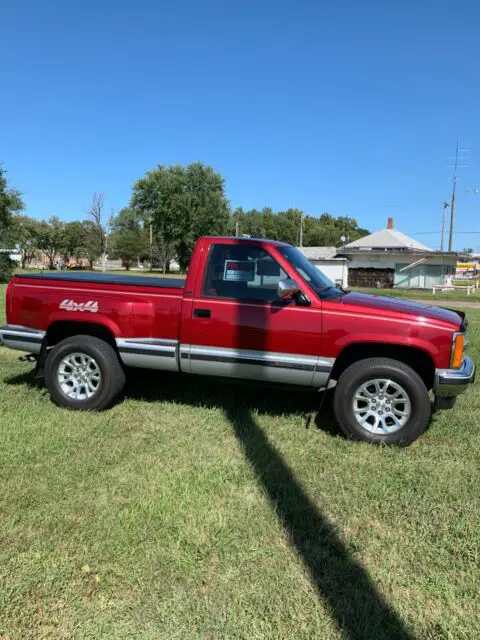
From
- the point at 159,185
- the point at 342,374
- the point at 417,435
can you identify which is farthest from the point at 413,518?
the point at 159,185

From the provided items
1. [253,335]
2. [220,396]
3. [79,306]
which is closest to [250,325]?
[253,335]

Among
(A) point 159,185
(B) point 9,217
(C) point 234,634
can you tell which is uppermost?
(A) point 159,185

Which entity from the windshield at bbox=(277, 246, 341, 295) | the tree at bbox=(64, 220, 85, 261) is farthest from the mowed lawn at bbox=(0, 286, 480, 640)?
the tree at bbox=(64, 220, 85, 261)

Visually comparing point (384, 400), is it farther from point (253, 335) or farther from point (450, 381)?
point (253, 335)

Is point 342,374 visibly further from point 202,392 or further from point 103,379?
point 103,379

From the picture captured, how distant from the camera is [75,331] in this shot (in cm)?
535

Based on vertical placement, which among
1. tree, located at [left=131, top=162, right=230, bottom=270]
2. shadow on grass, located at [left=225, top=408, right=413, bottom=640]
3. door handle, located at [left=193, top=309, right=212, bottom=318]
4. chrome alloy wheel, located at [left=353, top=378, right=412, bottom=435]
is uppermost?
tree, located at [left=131, top=162, right=230, bottom=270]

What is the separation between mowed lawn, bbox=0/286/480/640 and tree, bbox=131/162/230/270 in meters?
53.3

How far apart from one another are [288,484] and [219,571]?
110 centimetres

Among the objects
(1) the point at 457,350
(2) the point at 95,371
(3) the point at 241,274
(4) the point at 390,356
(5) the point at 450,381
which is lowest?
(2) the point at 95,371

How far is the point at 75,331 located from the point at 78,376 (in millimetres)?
511

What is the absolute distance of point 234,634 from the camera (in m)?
2.28

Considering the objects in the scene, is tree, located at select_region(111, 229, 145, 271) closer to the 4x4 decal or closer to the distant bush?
the distant bush

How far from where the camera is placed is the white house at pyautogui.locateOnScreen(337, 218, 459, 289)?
38594 millimetres
